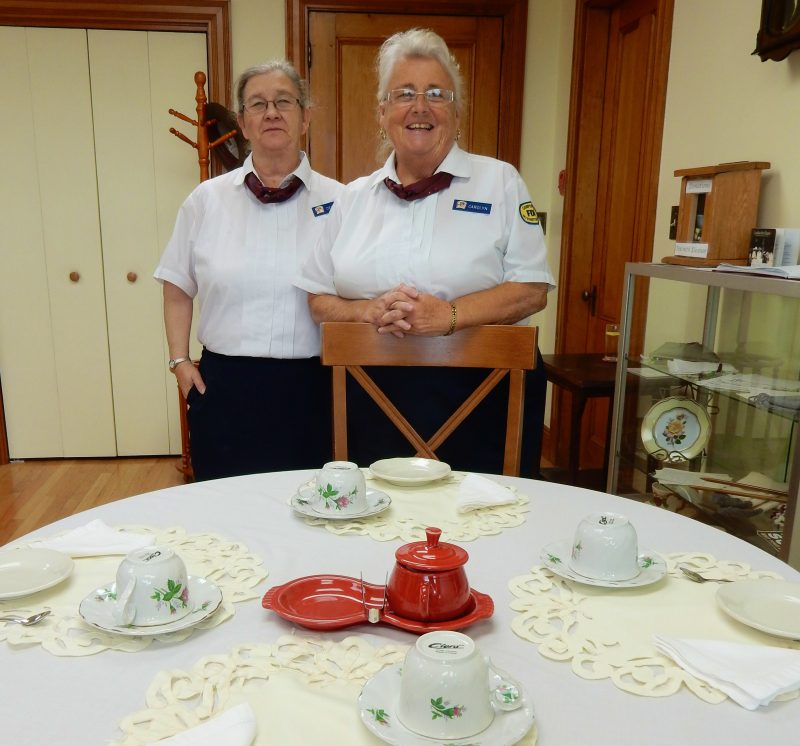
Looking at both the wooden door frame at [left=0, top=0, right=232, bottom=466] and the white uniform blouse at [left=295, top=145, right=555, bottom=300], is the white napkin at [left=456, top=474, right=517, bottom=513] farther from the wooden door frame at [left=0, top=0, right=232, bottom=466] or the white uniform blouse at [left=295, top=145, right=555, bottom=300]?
the wooden door frame at [left=0, top=0, right=232, bottom=466]

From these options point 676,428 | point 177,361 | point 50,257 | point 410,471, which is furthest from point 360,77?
point 410,471

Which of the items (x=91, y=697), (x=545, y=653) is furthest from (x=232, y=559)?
(x=545, y=653)

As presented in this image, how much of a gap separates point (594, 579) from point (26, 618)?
65 centimetres

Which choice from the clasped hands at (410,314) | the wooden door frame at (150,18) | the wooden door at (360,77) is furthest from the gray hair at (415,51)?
the wooden door frame at (150,18)

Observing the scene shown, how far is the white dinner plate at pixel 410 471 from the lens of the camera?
1.20 meters

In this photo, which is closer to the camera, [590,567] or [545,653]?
[545,653]

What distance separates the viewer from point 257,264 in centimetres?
195

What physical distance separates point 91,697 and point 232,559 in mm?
286

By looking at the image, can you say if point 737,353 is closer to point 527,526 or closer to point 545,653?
point 527,526

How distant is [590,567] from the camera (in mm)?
872

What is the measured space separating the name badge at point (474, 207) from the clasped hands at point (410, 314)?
30 cm

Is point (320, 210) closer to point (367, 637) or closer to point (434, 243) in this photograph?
point (434, 243)

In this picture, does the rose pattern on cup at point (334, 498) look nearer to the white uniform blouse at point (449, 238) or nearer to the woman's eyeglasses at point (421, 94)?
the white uniform blouse at point (449, 238)

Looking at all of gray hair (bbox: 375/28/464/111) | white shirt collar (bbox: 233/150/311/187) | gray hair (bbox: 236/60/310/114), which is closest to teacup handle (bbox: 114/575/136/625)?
gray hair (bbox: 375/28/464/111)
